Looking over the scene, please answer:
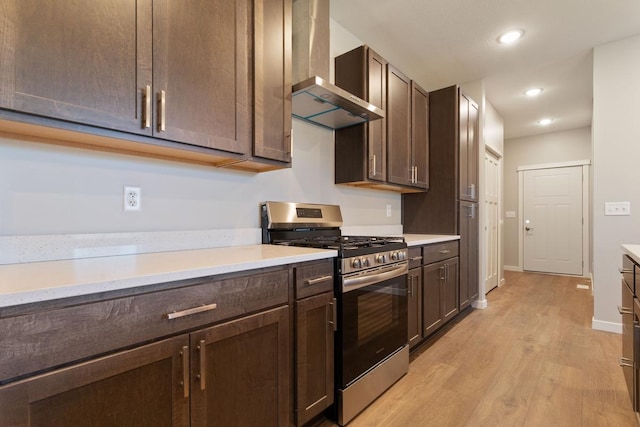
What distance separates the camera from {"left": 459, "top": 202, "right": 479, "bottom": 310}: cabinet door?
318 cm

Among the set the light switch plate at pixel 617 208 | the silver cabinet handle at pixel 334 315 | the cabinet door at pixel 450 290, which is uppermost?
the light switch plate at pixel 617 208

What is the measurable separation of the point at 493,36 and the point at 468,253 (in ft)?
6.74

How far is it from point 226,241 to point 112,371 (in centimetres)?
96

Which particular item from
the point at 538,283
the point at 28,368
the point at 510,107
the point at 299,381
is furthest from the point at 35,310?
the point at 538,283

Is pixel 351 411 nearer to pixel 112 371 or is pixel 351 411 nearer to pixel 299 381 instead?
pixel 299 381

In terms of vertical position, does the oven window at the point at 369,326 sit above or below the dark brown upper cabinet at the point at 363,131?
below

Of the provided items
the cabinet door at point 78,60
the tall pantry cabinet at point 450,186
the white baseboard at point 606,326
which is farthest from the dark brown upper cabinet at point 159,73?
the white baseboard at point 606,326

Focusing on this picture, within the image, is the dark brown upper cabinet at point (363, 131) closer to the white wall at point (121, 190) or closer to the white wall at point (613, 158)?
the white wall at point (121, 190)

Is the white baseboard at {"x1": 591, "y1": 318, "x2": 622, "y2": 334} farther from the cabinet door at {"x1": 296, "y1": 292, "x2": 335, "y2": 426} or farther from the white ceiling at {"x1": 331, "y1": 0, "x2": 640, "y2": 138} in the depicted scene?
the cabinet door at {"x1": 296, "y1": 292, "x2": 335, "y2": 426}

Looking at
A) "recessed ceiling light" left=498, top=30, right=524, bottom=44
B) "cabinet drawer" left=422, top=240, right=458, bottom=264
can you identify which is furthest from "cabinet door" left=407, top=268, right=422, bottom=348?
"recessed ceiling light" left=498, top=30, right=524, bottom=44

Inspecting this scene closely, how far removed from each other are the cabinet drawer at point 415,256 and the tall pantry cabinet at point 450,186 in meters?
0.91

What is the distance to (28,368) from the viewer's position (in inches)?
29.5

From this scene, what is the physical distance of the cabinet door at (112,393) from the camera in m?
0.75

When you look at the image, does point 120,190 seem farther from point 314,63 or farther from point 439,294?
point 439,294
